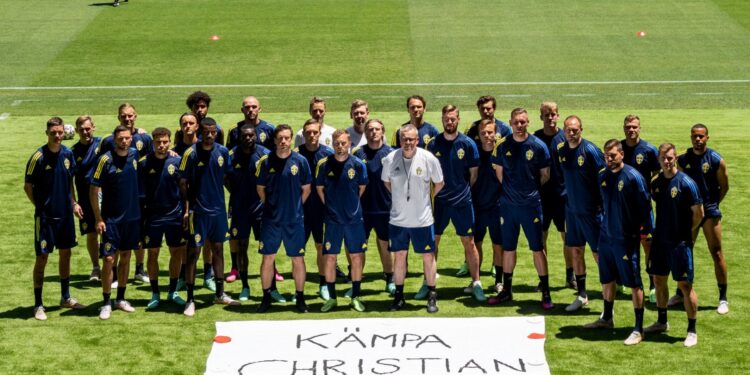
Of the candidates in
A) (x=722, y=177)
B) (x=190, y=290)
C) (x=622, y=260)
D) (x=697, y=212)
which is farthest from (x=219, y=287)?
(x=722, y=177)

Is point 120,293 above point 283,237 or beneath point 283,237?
beneath

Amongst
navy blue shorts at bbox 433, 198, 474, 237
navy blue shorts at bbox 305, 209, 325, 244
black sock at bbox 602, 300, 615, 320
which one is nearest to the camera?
black sock at bbox 602, 300, 615, 320

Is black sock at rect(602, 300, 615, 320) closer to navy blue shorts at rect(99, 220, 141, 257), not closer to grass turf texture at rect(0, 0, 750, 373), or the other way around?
grass turf texture at rect(0, 0, 750, 373)

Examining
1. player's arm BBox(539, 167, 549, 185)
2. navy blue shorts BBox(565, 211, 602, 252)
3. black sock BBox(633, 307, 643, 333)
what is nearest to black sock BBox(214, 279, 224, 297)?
player's arm BBox(539, 167, 549, 185)

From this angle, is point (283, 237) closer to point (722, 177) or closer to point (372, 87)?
point (722, 177)

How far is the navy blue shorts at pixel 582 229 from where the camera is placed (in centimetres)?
1410

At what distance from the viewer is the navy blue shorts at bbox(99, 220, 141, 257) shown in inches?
556

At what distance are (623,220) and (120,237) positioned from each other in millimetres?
6186

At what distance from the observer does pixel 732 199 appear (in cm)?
1983

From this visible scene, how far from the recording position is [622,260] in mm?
13102

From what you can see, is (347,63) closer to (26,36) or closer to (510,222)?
(26,36)

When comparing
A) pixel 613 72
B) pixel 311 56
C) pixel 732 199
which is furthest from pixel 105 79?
pixel 732 199

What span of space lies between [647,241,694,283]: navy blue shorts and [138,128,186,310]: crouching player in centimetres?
589

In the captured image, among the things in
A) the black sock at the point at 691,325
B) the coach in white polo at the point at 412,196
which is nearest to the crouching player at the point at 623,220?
the black sock at the point at 691,325
